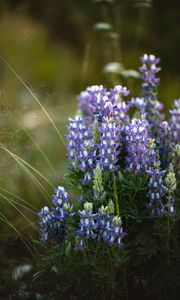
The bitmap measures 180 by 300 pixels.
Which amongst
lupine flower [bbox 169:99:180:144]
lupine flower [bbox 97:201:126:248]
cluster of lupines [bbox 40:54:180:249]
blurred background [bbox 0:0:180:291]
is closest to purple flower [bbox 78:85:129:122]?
cluster of lupines [bbox 40:54:180:249]

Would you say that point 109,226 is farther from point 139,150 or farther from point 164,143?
point 164,143

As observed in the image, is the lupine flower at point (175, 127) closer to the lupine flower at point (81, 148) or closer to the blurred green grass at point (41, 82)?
the lupine flower at point (81, 148)

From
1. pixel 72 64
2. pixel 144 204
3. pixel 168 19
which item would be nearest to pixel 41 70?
pixel 72 64

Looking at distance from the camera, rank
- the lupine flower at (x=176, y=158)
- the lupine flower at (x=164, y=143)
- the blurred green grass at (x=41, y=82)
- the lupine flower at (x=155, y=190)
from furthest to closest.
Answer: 1. the blurred green grass at (x=41, y=82)
2. the lupine flower at (x=164, y=143)
3. the lupine flower at (x=176, y=158)
4. the lupine flower at (x=155, y=190)

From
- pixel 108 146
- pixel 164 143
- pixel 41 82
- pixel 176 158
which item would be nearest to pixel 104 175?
pixel 108 146

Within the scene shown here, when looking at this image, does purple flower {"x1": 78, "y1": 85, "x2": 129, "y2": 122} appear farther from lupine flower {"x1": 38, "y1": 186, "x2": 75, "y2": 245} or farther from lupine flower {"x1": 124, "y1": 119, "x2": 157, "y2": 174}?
lupine flower {"x1": 38, "y1": 186, "x2": 75, "y2": 245}

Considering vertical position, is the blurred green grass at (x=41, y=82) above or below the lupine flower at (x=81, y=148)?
above

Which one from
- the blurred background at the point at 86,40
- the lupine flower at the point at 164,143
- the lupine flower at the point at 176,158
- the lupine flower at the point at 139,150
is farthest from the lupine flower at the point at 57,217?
the blurred background at the point at 86,40
